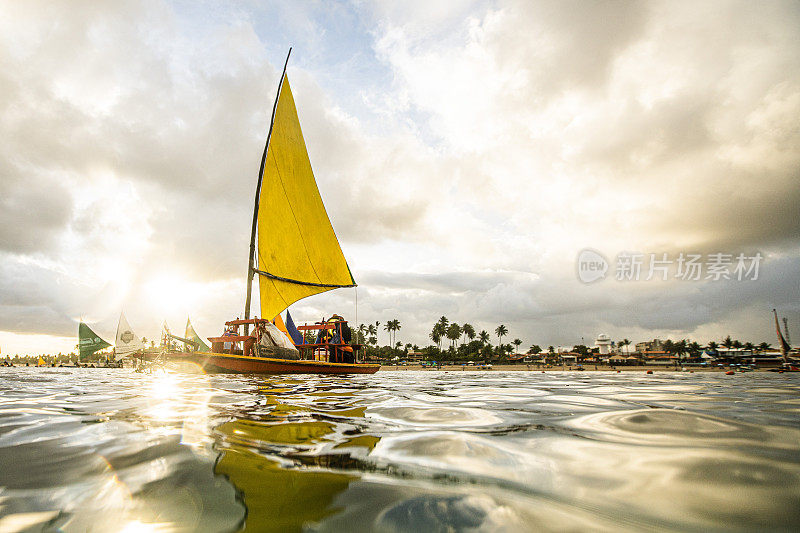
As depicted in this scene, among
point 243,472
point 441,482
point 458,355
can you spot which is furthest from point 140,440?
point 458,355

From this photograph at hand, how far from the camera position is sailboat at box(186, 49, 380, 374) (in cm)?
1727

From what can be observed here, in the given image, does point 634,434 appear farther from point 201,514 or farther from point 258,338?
point 258,338

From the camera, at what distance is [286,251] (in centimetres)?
1973

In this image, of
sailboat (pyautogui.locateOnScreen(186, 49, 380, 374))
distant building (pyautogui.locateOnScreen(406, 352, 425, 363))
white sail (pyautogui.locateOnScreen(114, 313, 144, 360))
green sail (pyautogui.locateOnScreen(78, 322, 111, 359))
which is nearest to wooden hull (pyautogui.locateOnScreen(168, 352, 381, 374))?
sailboat (pyautogui.locateOnScreen(186, 49, 380, 374))

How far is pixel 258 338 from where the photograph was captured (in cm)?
1666

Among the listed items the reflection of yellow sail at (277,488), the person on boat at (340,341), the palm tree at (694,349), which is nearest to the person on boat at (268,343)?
the person on boat at (340,341)

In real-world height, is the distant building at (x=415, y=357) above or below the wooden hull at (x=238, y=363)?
below

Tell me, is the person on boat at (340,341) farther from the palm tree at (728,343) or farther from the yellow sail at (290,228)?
the palm tree at (728,343)

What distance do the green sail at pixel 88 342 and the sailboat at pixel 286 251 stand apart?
61.6m

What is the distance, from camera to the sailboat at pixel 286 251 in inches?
680

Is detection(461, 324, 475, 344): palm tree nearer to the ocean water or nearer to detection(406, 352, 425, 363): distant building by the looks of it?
detection(406, 352, 425, 363): distant building

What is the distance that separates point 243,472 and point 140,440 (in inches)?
49.1

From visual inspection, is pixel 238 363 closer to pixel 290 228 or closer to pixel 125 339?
pixel 290 228

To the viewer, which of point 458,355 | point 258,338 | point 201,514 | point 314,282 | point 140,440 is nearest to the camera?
point 201,514
